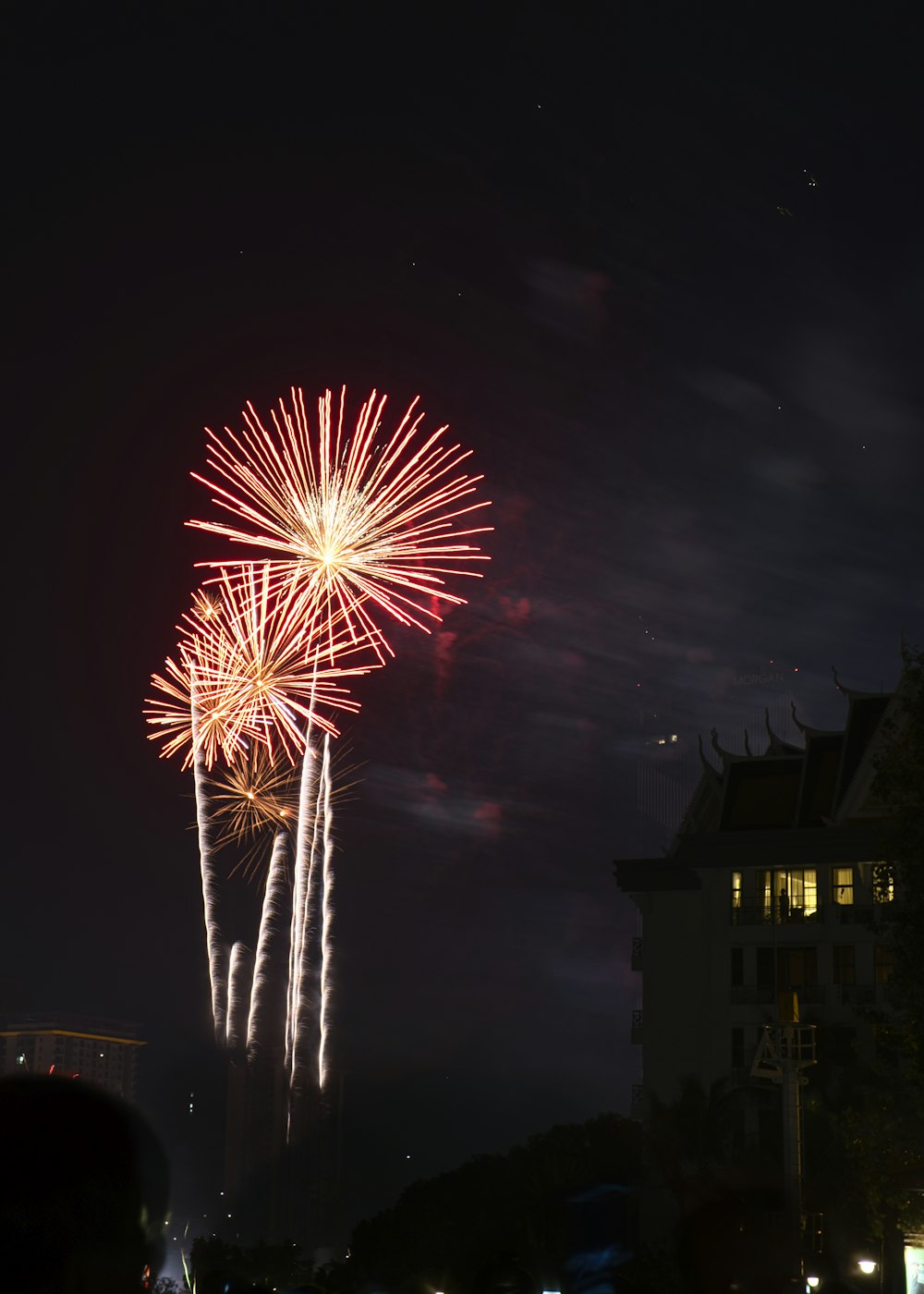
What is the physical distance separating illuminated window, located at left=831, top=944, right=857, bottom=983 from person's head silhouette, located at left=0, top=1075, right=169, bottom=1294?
60.1 meters

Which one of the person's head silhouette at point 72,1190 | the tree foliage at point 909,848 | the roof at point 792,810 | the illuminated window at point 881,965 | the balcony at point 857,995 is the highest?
the roof at point 792,810

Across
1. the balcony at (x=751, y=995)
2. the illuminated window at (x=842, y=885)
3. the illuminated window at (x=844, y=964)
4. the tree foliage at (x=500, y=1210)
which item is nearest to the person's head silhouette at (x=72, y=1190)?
the tree foliage at (x=500, y=1210)

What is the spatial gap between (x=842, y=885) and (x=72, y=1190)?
61096 millimetres

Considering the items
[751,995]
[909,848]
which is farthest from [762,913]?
[909,848]

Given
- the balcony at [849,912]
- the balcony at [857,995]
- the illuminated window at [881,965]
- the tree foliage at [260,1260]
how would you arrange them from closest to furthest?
the balcony at [857,995], the illuminated window at [881,965], the balcony at [849,912], the tree foliage at [260,1260]

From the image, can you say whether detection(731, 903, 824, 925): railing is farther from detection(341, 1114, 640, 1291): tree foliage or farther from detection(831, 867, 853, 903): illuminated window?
detection(341, 1114, 640, 1291): tree foliage

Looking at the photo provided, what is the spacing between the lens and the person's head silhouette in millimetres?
3717

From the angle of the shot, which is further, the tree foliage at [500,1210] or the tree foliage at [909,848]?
the tree foliage at [500,1210]

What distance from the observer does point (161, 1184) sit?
3.84 m

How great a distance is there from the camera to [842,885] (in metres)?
62.0

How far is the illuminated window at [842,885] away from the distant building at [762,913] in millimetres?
54

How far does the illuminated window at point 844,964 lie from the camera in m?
60.5

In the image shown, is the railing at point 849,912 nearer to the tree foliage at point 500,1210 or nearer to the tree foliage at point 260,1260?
the tree foliage at point 500,1210

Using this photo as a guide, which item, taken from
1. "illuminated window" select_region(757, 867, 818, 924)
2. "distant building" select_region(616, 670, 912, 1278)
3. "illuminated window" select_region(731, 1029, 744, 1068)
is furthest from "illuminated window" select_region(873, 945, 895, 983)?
"illuminated window" select_region(731, 1029, 744, 1068)
